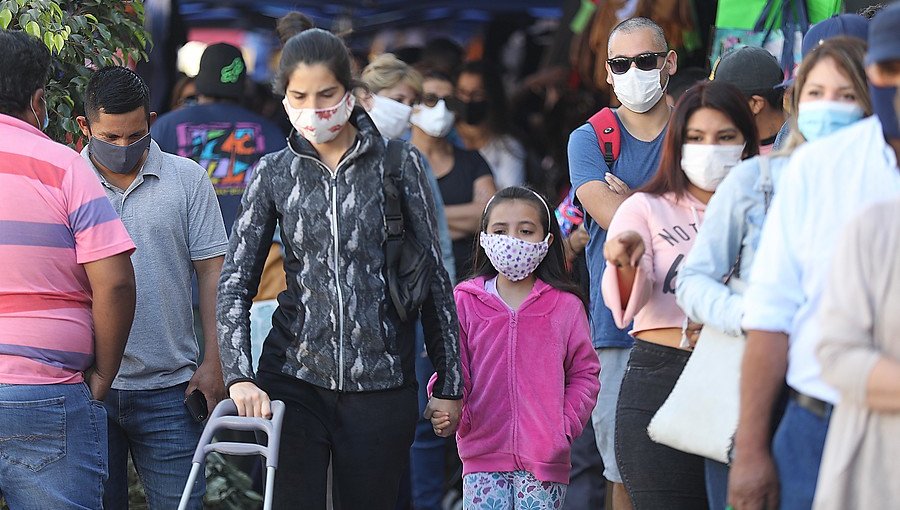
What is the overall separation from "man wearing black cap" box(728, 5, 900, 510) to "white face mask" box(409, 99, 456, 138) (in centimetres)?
426

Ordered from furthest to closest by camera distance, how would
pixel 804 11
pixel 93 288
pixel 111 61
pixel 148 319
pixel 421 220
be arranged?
1. pixel 804 11
2. pixel 111 61
3. pixel 148 319
4. pixel 421 220
5. pixel 93 288

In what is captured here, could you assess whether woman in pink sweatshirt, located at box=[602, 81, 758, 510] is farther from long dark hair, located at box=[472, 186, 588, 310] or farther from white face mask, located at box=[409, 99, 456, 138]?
white face mask, located at box=[409, 99, 456, 138]

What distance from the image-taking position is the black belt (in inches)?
119

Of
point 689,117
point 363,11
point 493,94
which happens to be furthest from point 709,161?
point 363,11

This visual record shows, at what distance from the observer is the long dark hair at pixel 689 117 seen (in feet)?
13.8

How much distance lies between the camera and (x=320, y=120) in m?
4.38

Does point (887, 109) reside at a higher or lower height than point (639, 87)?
lower

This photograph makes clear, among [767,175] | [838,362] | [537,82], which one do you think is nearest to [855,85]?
[767,175]

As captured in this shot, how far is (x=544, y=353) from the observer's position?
5.14 meters

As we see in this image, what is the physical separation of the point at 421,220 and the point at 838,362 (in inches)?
76.3

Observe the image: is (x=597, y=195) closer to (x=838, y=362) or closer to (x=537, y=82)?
(x=838, y=362)

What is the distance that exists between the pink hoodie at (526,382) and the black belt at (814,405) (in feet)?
6.49

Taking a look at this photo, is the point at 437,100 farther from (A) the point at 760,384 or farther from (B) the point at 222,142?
(A) the point at 760,384

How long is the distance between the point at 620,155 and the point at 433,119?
2.10 m
